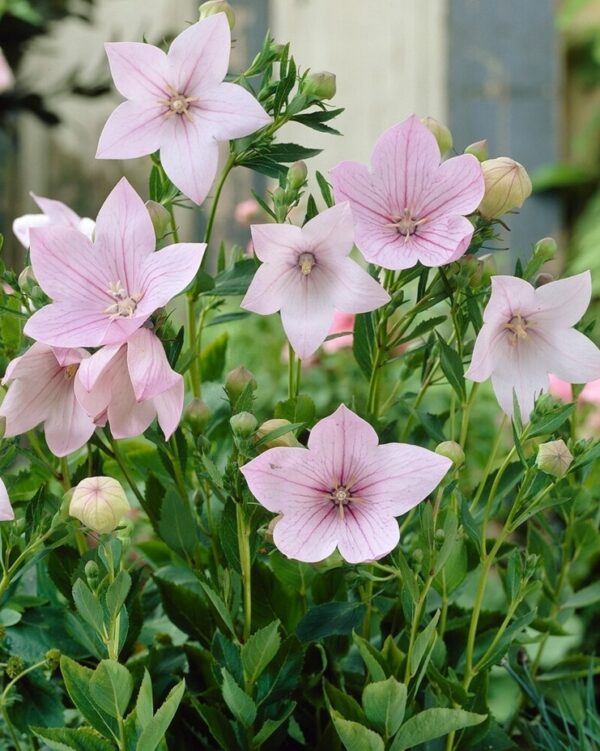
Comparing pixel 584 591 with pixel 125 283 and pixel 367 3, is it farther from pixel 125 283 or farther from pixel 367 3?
pixel 367 3

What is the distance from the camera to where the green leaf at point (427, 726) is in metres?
0.35

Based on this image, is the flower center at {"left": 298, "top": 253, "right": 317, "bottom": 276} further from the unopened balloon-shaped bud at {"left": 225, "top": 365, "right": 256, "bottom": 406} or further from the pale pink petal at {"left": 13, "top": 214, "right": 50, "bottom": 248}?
the pale pink petal at {"left": 13, "top": 214, "right": 50, "bottom": 248}

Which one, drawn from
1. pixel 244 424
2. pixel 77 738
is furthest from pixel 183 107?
pixel 77 738

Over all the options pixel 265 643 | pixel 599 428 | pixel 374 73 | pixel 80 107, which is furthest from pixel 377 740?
pixel 80 107

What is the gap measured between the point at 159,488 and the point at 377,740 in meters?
0.16

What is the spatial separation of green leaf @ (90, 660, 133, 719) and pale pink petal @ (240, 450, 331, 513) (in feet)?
0.23

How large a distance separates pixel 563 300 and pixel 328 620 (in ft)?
0.48

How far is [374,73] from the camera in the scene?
2570 mm

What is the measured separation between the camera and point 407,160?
37cm

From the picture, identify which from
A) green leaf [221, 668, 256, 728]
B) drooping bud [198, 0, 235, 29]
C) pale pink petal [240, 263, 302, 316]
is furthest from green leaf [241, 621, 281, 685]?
drooping bud [198, 0, 235, 29]

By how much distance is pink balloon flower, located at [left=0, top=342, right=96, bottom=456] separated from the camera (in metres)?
0.37

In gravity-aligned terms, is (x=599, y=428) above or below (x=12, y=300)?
below

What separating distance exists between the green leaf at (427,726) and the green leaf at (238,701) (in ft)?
0.16

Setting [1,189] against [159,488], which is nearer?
[159,488]
